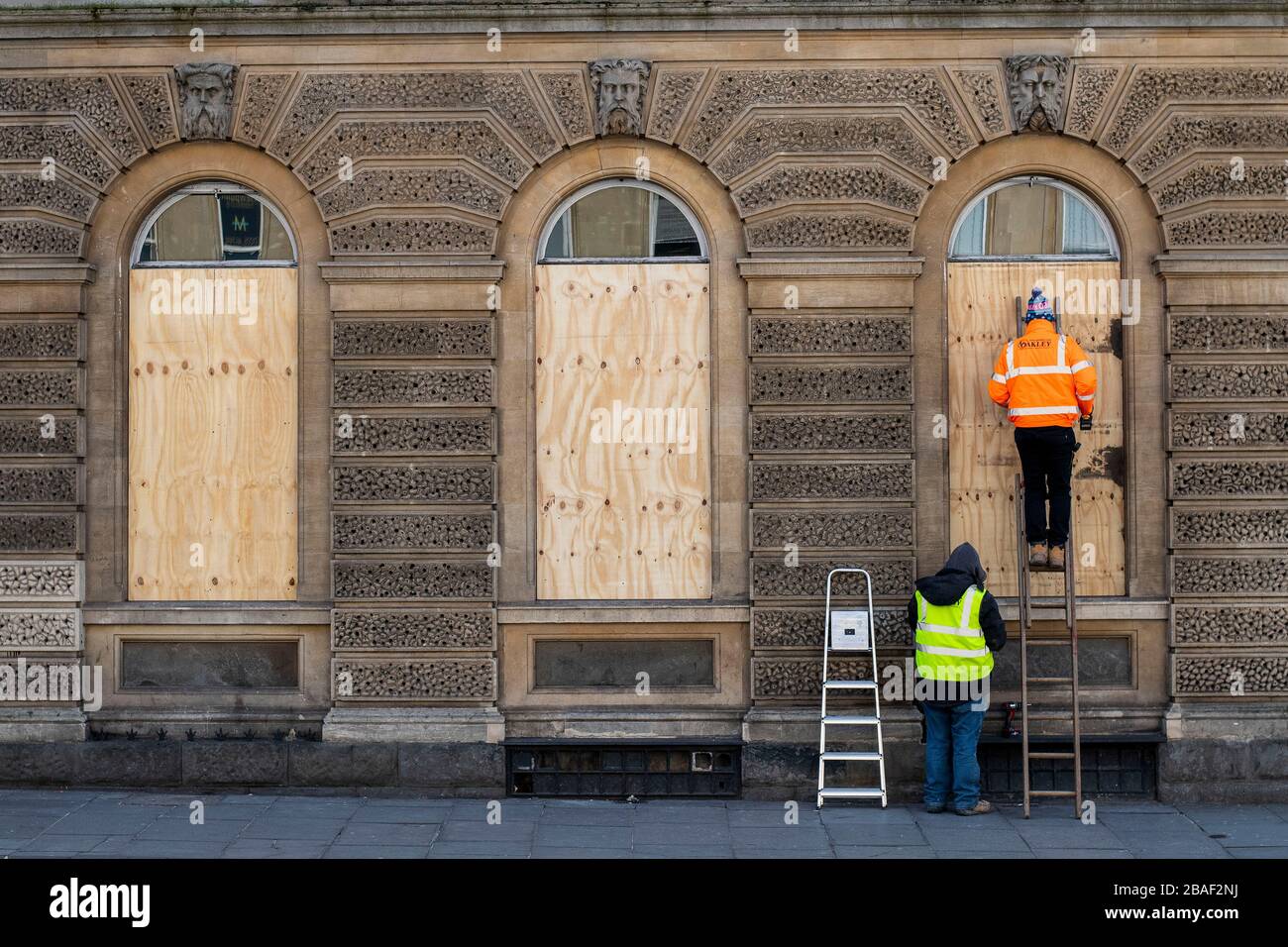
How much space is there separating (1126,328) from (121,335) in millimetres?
8272

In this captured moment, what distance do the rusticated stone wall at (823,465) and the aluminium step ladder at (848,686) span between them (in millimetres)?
123

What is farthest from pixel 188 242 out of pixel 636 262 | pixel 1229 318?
pixel 1229 318

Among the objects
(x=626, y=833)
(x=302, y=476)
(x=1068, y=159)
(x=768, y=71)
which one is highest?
(x=768, y=71)

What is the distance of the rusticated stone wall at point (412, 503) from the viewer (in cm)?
1173

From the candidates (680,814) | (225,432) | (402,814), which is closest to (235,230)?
(225,432)

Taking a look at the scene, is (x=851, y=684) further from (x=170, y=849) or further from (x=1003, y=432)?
(x=170, y=849)

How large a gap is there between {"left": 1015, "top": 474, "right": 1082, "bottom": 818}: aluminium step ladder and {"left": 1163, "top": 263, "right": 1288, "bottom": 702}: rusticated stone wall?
0.92m

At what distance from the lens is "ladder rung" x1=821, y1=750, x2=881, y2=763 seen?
11.2 m

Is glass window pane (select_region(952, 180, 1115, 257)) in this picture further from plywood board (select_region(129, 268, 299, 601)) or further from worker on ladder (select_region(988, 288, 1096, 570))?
plywood board (select_region(129, 268, 299, 601))

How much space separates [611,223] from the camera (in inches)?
472

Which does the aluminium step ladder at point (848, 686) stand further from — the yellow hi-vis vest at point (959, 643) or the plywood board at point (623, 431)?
the plywood board at point (623, 431)

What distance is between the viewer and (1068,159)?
38.8 ft

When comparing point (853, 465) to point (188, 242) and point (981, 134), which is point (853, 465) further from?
point (188, 242)

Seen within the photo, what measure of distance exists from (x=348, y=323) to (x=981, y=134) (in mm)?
5353
